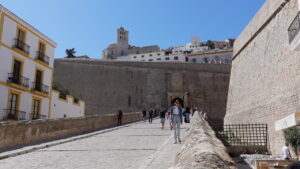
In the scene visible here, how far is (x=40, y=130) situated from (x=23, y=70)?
11594mm

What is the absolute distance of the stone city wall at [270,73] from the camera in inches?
414

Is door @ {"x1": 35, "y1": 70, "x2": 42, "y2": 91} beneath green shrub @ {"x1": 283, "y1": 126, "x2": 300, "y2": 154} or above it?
above

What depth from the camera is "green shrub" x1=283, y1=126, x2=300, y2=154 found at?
9477mm

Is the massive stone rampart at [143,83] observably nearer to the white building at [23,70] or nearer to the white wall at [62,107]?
the white wall at [62,107]

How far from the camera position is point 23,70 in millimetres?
21406

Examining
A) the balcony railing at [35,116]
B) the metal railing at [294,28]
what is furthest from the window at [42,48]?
the metal railing at [294,28]

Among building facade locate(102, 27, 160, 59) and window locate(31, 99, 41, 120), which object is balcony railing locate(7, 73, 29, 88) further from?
building facade locate(102, 27, 160, 59)

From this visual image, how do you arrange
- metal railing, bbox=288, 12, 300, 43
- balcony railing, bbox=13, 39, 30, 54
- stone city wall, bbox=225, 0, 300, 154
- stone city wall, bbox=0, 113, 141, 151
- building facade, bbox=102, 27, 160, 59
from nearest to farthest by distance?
stone city wall, bbox=0, 113, 141, 151 → metal railing, bbox=288, 12, 300, 43 → stone city wall, bbox=225, 0, 300, 154 → balcony railing, bbox=13, 39, 30, 54 → building facade, bbox=102, 27, 160, 59

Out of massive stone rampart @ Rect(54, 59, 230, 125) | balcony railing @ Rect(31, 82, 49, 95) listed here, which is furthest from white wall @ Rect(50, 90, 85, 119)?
massive stone rampart @ Rect(54, 59, 230, 125)

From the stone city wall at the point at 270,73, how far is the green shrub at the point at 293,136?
2.03ft

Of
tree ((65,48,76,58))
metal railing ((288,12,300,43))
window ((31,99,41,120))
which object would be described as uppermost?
tree ((65,48,76,58))

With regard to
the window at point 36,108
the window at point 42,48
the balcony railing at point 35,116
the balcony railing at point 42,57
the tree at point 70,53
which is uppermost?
the tree at point 70,53

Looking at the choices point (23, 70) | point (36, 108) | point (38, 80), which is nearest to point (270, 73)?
point (23, 70)

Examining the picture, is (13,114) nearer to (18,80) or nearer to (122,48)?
(18,80)
